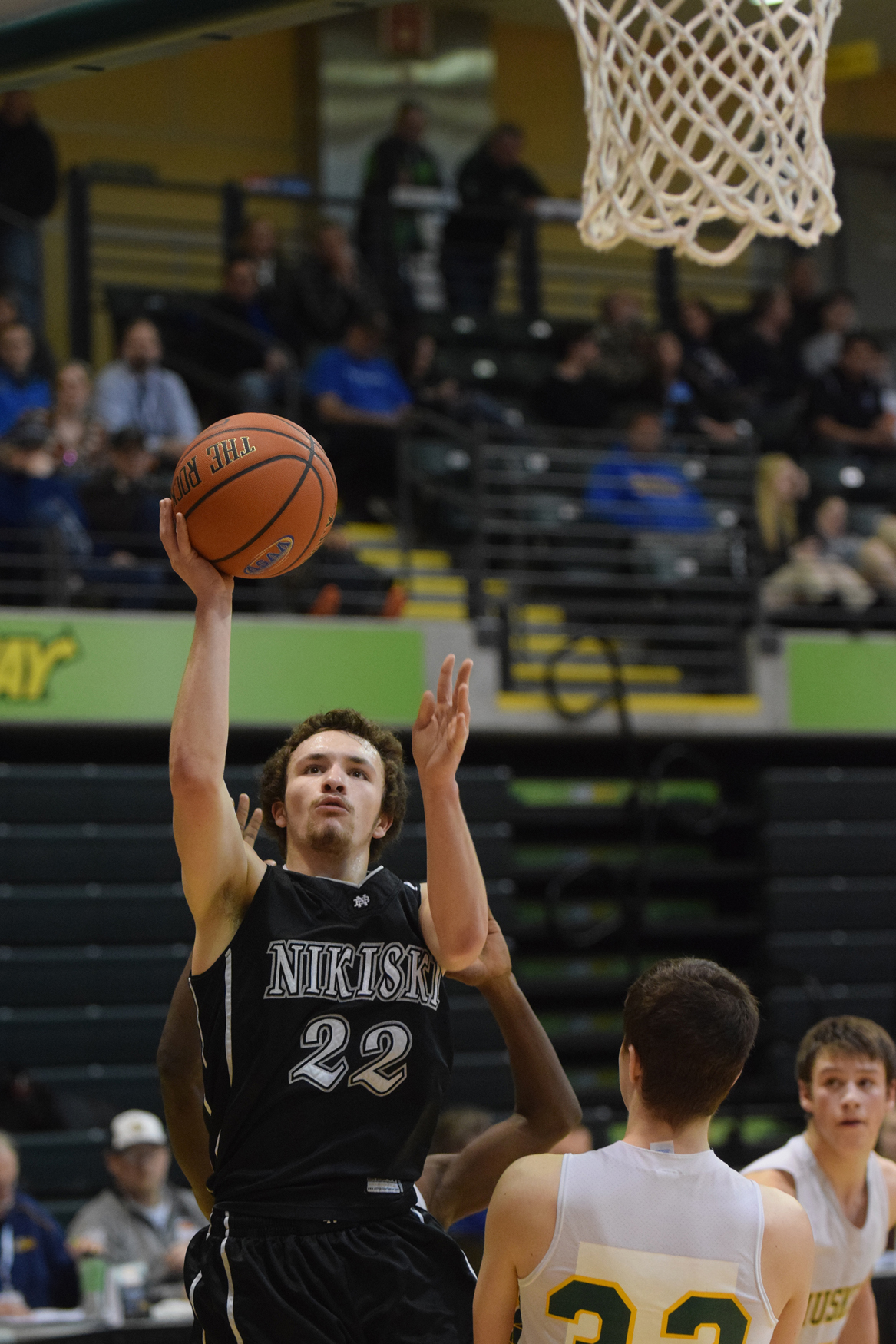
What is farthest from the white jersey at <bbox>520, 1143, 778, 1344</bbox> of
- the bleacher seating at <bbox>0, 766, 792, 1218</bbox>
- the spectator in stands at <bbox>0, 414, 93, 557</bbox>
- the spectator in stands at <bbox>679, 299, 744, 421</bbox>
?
the spectator in stands at <bbox>679, 299, 744, 421</bbox>

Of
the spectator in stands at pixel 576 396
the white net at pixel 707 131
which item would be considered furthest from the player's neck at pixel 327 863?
the spectator in stands at pixel 576 396

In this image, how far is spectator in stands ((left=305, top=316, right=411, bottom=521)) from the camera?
11.0 meters

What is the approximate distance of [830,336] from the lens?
13.7m

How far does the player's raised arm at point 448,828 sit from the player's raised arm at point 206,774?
33 centimetres

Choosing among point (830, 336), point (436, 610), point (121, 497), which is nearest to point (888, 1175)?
point (121, 497)

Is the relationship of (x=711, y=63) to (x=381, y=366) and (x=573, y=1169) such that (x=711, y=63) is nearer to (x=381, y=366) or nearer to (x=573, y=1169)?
(x=573, y=1169)

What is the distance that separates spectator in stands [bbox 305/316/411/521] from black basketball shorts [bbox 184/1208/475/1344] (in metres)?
8.15

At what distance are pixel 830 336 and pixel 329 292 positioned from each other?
407 centimetres

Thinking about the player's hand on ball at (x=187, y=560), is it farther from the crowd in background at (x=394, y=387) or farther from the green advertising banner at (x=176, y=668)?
the crowd in background at (x=394, y=387)

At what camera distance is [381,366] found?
450 inches

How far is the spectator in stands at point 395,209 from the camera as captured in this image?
12.6 metres

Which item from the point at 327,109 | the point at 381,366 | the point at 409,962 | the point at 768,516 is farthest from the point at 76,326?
the point at 409,962

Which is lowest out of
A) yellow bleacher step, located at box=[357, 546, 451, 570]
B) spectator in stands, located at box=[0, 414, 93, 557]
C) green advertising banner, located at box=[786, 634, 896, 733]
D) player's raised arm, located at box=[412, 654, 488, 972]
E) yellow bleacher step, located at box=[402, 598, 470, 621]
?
player's raised arm, located at box=[412, 654, 488, 972]

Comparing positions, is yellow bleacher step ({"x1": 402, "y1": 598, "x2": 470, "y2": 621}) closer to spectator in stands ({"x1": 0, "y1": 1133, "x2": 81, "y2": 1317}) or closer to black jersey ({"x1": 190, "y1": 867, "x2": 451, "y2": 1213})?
spectator in stands ({"x1": 0, "y1": 1133, "x2": 81, "y2": 1317})
